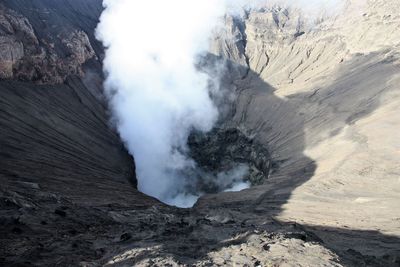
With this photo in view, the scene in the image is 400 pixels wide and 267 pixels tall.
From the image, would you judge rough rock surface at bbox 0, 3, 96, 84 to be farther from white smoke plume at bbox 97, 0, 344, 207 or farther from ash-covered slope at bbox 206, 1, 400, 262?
ash-covered slope at bbox 206, 1, 400, 262

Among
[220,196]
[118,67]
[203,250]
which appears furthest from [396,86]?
[203,250]

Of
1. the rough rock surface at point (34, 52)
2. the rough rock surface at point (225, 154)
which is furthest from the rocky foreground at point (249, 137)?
the rough rock surface at point (225, 154)

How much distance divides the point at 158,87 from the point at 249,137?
2541 centimetres

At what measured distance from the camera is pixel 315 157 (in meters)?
67.6

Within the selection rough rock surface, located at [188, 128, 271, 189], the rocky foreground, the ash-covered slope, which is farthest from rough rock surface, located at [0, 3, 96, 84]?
the ash-covered slope

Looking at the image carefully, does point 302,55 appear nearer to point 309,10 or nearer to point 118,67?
point 309,10

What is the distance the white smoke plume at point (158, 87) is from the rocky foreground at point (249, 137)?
4824 mm

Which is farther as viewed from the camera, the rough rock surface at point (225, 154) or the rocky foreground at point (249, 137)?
the rough rock surface at point (225, 154)

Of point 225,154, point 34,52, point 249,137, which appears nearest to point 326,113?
point 249,137

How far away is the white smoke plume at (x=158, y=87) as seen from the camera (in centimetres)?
8819

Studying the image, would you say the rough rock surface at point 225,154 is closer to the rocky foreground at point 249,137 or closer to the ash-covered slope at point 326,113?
the rocky foreground at point 249,137

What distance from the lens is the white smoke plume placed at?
88.2 m

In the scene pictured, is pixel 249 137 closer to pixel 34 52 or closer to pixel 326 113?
pixel 326 113

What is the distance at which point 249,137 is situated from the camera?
92375mm
